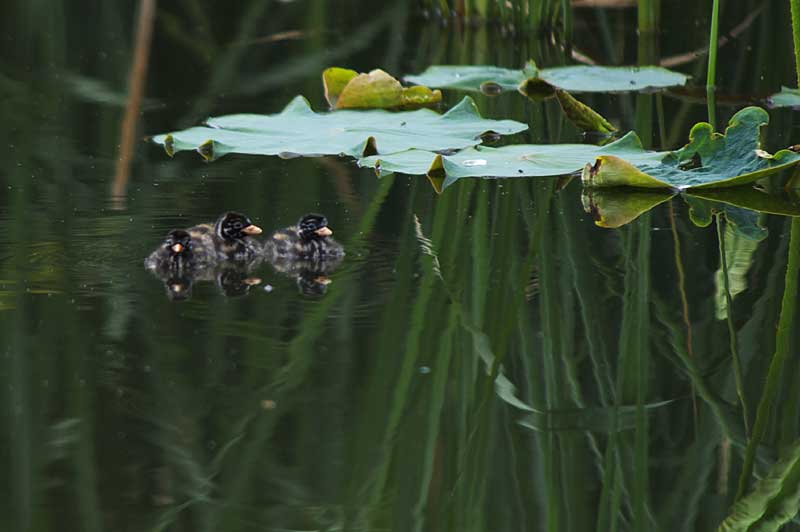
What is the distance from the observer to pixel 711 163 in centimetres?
515

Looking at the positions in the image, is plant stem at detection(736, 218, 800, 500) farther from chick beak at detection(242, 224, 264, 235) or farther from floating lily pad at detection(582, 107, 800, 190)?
chick beak at detection(242, 224, 264, 235)

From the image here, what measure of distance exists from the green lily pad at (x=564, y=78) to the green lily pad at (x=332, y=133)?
4.27 feet

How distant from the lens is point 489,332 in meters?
3.61

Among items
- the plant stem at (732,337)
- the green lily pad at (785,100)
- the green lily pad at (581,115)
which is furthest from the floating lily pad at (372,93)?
the plant stem at (732,337)

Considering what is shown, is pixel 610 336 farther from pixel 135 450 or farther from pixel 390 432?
pixel 135 450

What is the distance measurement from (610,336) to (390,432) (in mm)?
842

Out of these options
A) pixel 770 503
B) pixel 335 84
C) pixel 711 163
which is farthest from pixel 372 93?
pixel 770 503

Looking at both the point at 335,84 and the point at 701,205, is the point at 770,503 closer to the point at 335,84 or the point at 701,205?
the point at 701,205

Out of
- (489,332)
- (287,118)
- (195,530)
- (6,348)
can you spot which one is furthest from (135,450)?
(287,118)

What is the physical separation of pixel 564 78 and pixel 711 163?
2762mm

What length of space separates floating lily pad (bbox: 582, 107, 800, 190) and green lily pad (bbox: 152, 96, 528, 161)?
2.94 ft

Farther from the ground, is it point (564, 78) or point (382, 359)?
point (564, 78)

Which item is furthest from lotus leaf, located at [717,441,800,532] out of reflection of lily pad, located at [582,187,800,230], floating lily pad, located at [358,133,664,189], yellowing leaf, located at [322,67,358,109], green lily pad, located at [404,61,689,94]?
green lily pad, located at [404,61,689,94]

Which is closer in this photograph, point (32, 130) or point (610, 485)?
point (610, 485)
